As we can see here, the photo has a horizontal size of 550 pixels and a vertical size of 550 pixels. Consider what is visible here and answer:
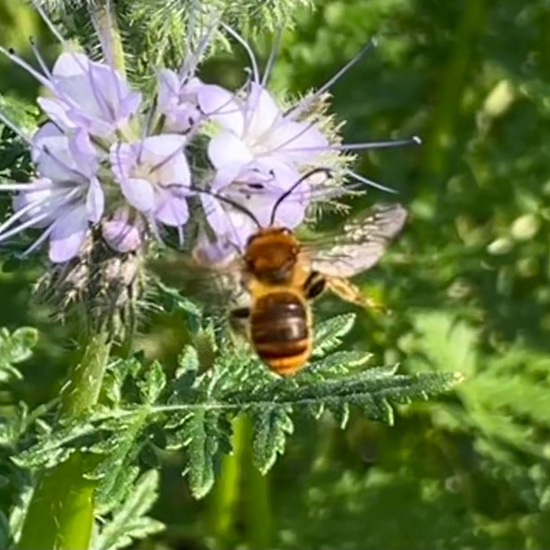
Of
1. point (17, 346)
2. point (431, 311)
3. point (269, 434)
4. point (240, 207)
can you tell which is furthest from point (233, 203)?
point (431, 311)

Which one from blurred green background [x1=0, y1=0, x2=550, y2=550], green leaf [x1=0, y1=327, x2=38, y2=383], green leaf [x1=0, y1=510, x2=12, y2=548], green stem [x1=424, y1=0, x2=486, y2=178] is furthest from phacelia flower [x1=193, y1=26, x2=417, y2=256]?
green stem [x1=424, y1=0, x2=486, y2=178]

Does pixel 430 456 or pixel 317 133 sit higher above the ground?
pixel 430 456

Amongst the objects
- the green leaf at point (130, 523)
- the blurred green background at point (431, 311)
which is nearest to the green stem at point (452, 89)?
the blurred green background at point (431, 311)

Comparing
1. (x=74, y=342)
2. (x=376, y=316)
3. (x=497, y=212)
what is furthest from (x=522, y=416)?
(x=74, y=342)

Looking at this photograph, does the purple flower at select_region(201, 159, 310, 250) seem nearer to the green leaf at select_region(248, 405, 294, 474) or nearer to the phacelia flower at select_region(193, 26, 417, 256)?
the phacelia flower at select_region(193, 26, 417, 256)

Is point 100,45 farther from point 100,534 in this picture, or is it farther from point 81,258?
point 100,534

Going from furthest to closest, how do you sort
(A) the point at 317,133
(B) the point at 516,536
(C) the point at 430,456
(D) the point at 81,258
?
(C) the point at 430,456, (B) the point at 516,536, (A) the point at 317,133, (D) the point at 81,258

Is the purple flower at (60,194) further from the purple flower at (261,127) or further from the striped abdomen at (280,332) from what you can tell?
the striped abdomen at (280,332)
